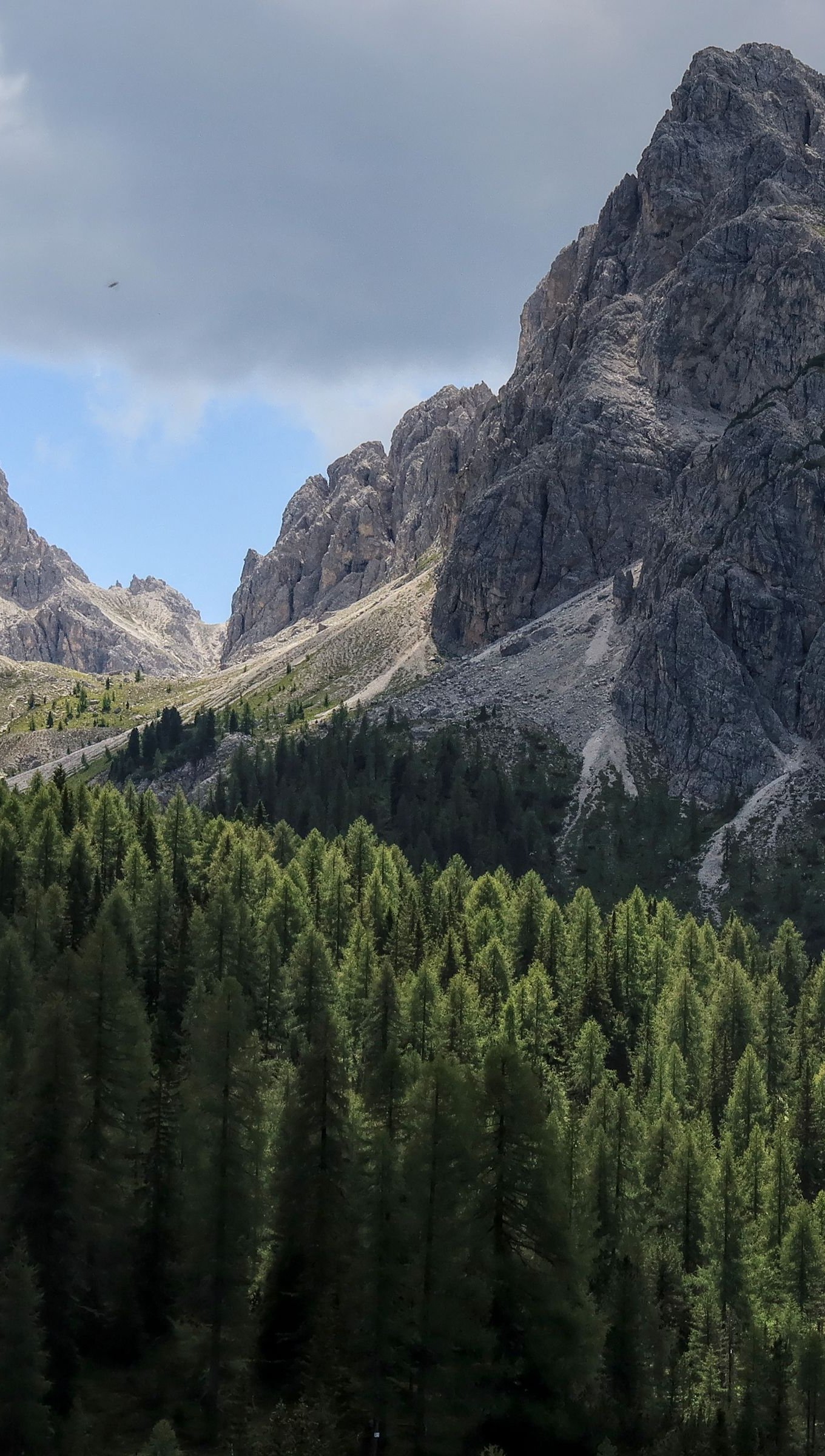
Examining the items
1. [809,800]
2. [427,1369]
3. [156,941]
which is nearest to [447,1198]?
[427,1369]

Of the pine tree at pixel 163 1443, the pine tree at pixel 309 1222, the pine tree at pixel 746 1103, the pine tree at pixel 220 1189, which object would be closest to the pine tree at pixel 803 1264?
the pine tree at pixel 746 1103

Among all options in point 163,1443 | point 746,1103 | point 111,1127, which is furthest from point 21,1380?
point 746,1103

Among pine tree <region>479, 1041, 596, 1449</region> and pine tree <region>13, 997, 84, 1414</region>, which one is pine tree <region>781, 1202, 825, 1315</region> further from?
pine tree <region>13, 997, 84, 1414</region>

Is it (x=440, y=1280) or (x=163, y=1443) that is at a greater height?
(x=440, y=1280)

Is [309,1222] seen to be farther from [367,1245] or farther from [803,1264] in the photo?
[803,1264]

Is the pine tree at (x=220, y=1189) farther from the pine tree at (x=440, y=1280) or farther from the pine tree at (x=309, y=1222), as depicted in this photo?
the pine tree at (x=440, y=1280)

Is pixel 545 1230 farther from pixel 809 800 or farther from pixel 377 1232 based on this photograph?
pixel 809 800

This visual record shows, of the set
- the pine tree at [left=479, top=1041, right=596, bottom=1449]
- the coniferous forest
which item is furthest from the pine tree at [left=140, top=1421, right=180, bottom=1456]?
the pine tree at [left=479, top=1041, right=596, bottom=1449]

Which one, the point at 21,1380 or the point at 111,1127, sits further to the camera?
the point at 111,1127

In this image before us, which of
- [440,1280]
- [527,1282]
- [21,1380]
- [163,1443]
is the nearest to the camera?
[163,1443]

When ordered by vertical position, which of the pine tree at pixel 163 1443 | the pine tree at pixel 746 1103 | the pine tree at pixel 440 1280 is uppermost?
the pine tree at pixel 746 1103

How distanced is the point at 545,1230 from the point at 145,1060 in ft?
61.8

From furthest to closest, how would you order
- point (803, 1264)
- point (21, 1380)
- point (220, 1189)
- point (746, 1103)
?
point (746, 1103)
point (803, 1264)
point (220, 1189)
point (21, 1380)

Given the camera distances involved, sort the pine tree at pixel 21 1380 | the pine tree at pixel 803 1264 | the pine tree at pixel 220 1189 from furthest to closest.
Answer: the pine tree at pixel 803 1264
the pine tree at pixel 220 1189
the pine tree at pixel 21 1380
